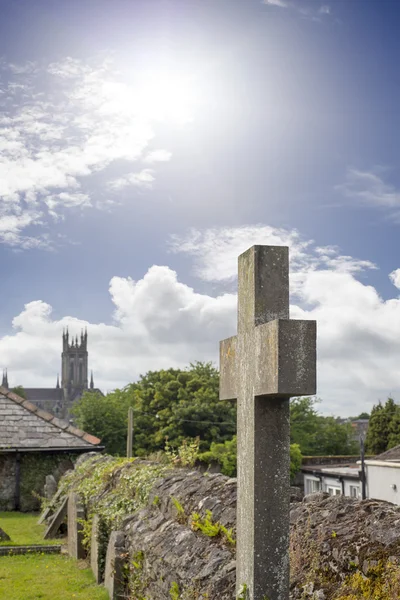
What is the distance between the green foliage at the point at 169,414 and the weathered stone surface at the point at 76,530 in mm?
31216

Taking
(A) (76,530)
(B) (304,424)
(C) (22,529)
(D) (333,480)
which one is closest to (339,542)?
(A) (76,530)

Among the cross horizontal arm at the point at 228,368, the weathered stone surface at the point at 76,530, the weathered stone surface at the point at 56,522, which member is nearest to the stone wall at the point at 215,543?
the weathered stone surface at the point at 76,530

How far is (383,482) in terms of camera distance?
98.5ft

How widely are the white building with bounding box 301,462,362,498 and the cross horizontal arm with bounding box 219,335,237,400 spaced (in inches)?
1167

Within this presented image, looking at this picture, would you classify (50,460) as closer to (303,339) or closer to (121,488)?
(121,488)

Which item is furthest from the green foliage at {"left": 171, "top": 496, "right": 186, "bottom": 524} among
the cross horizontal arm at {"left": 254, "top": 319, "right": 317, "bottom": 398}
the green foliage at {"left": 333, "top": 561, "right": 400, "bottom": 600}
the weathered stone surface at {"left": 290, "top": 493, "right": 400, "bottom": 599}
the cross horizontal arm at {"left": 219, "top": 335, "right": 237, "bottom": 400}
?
the cross horizontal arm at {"left": 254, "top": 319, "right": 317, "bottom": 398}

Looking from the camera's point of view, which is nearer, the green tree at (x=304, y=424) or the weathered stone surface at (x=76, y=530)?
the weathered stone surface at (x=76, y=530)

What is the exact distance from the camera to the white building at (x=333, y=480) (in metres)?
36.2

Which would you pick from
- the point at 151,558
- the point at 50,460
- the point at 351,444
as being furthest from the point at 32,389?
the point at 151,558

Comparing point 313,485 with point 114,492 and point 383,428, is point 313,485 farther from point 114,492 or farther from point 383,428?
point 114,492

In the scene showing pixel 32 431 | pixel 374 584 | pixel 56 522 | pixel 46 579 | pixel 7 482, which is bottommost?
pixel 46 579

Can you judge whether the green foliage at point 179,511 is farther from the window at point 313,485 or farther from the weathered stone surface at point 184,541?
the window at point 313,485

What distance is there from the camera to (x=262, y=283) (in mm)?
5113

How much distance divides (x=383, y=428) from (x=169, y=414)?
24.5 m
